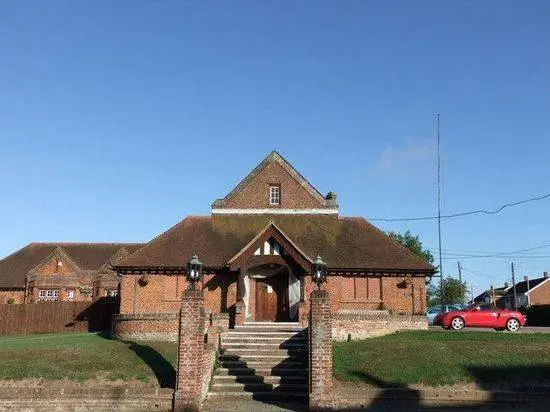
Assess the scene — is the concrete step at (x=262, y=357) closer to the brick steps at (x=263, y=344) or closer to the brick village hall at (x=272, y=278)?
the brick steps at (x=263, y=344)

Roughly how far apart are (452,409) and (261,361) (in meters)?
6.09

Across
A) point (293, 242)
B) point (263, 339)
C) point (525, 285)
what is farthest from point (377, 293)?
point (525, 285)

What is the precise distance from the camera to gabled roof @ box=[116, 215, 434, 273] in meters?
25.1

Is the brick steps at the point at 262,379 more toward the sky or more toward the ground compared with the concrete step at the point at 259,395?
more toward the sky

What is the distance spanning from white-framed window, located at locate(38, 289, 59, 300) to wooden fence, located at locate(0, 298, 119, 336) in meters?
9.67

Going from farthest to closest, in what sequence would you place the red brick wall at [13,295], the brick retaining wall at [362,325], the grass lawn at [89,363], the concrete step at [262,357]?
the red brick wall at [13,295] → the brick retaining wall at [362,325] → the concrete step at [262,357] → the grass lawn at [89,363]

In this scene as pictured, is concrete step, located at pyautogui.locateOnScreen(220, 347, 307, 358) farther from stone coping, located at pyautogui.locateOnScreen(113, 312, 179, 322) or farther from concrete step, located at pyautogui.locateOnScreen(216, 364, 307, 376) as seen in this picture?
stone coping, located at pyautogui.locateOnScreen(113, 312, 179, 322)

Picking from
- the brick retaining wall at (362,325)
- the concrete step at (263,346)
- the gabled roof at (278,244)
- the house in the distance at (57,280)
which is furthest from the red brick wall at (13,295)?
the concrete step at (263,346)

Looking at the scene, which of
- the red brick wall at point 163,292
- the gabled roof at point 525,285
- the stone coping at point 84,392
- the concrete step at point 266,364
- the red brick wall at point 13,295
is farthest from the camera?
the gabled roof at point 525,285

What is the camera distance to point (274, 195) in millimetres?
29234

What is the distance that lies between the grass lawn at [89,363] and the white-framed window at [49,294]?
23.2 metres

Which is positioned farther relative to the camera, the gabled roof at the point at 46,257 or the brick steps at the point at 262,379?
the gabled roof at the point at 46,257

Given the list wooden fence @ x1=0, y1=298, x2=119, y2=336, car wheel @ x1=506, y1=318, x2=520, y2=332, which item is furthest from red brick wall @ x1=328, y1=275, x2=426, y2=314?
wooden fence @ x1=0, y1=298, x2=119, y2=336

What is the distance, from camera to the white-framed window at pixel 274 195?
95.4 feet
